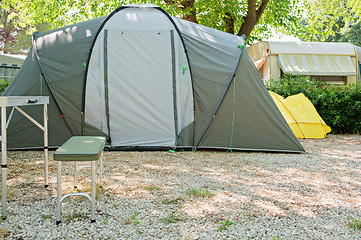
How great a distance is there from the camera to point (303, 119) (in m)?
6.75

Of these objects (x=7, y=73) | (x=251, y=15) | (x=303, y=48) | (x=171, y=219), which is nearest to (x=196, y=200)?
(x=171, y=219)

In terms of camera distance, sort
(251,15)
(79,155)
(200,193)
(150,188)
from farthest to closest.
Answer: (251,15) → (150,188) → (200,193) → (79,155)

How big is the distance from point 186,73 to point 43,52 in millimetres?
2154

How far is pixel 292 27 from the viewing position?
10211 millimetres

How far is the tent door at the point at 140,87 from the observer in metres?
5.00

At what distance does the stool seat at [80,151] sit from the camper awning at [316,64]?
7.62 meters

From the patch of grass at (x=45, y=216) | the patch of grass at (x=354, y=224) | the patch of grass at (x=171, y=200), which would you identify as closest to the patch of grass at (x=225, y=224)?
the patch of grass at (x=171, y=200)

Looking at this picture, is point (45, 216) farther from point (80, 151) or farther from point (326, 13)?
point (326, 13)

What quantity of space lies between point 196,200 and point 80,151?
3.49 ft

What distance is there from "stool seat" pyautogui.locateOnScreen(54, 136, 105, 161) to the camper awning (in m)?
7.62

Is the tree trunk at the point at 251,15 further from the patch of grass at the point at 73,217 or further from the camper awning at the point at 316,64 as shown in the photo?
the patch of grass at the point at 73,217

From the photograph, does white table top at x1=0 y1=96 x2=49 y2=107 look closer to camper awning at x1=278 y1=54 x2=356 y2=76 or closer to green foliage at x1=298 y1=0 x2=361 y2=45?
camper awning at x1=278 y1=54 x2=356 y2=76

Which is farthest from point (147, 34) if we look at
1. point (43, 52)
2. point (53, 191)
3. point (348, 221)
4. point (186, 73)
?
point (348, 221)

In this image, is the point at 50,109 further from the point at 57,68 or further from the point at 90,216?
the point at 90,216
